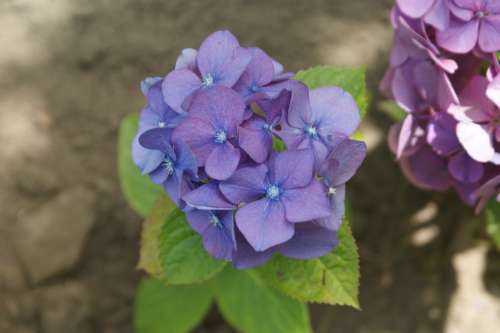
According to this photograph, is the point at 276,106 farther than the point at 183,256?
No

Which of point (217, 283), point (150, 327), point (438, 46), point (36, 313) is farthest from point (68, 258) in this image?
point (438, 46)

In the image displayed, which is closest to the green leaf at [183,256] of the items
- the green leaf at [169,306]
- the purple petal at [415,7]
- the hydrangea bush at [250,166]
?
the hydrangea bush at [250,166]

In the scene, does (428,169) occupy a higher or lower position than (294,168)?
lower

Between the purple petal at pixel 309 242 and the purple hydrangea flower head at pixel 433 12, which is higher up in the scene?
the purple hydrangea flower head at pixel 433 12

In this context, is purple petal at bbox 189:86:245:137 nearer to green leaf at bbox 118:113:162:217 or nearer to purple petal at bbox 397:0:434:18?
purple petal at bbox 397:0:434:18

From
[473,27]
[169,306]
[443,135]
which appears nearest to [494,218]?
[443,135]

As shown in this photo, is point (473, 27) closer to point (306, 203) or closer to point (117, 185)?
point (306, 203)

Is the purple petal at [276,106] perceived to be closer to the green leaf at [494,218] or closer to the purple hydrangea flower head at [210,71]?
the purple hydrangea flower head at [210,71]
